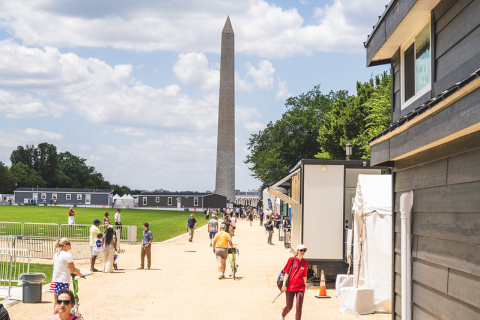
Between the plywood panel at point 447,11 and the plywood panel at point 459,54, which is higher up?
the plywood panel at point 447,11

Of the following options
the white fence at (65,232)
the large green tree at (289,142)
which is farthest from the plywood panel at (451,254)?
the large green tree at (289,142)

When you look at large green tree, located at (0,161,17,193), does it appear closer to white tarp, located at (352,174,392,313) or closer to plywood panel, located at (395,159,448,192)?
white tarp, located at (352,174,392,313)

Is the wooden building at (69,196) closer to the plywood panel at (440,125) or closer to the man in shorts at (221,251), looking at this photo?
the man in shorts at (221,251)

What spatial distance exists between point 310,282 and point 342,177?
135 inches

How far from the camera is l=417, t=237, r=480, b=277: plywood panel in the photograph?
18.1 feet

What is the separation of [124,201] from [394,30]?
9370 cm

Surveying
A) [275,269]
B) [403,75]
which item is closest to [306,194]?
[275,269]

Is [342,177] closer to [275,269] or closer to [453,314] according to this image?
[275,269]

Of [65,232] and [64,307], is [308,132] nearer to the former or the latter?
[65,232]

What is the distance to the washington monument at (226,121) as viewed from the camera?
84812 millimetres

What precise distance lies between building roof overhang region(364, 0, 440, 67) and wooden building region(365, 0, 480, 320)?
0.6 inches

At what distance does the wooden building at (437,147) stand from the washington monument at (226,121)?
76719 mm

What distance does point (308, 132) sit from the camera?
7212 cm

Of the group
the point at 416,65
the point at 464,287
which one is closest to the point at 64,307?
the point at 464,287
